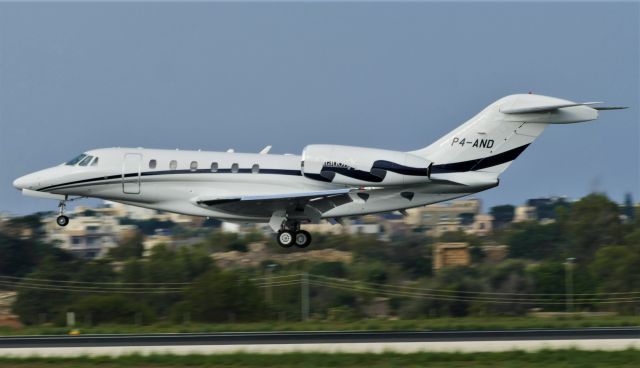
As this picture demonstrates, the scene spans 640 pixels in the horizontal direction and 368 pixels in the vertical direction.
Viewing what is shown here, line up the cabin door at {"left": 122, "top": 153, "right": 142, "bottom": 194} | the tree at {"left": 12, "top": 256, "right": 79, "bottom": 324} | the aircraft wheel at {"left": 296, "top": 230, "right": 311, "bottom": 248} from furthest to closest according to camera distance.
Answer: the tree at {"left": 12, "top": 256, "right": 79, "bottom": 324} < the aircraft wheel at {"left": 296, "top": 230, "right": 311, "bottom": 248} < the cabin door at {"left": 122, "top": 153, "right": 142, "bottom": 194}

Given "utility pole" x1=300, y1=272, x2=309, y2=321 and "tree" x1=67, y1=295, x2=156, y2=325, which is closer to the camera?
"tree" x1=67, y1=295, x2=156, y2=325

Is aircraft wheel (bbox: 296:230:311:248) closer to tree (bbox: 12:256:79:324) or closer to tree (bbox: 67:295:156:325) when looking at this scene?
tree (bbox: 67:295:156:325)

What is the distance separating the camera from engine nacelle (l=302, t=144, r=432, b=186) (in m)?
33.3

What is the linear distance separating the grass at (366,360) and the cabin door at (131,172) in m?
9.56

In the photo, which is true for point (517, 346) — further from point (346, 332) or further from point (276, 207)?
point (276, 207)

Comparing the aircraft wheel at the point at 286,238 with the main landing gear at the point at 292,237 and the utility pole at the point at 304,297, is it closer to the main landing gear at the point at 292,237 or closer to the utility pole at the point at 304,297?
the main landing gear at the point at 292,237

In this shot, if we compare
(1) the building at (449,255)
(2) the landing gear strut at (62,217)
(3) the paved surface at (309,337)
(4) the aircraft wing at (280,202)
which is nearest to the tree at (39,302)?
(2) the landing gear strut at (62,217)

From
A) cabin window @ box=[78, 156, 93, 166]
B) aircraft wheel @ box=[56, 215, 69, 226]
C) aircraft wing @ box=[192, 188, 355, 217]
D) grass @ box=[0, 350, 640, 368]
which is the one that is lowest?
grass @ box=[0, 350, 640, 368]

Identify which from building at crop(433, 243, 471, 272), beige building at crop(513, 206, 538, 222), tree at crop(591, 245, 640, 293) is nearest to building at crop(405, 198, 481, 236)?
beige building at crop(513, 206, 538, 222)

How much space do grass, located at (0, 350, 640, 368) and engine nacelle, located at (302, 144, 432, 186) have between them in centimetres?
847

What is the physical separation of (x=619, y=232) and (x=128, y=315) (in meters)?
53.3

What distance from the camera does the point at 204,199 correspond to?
111ft

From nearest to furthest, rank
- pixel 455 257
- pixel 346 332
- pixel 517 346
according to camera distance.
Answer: pixel 517 346, pixel 346 332, pixel 455 257

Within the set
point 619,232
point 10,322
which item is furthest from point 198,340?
point 619,232
